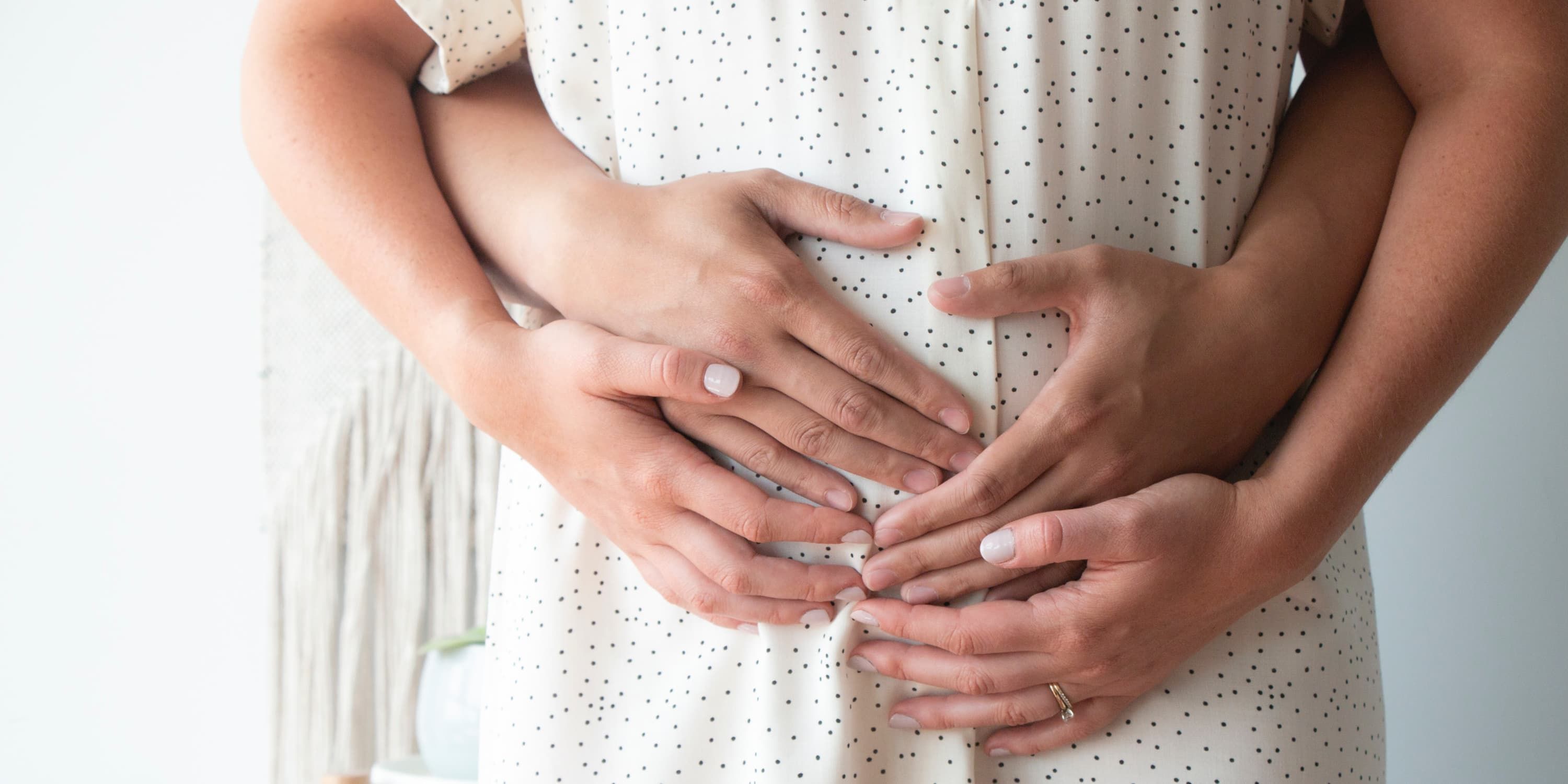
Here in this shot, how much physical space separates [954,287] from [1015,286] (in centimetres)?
3

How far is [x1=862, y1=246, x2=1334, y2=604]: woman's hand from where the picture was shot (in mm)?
442

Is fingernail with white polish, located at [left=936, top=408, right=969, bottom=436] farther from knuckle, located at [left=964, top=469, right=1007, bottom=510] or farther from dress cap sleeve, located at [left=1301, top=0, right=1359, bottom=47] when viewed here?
dress cap sleeve, located at [left=1301, top=0, right=1359, bottom=47]

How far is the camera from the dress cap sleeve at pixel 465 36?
0.56m

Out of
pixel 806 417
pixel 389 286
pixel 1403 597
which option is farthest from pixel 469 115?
pixel 1403 597

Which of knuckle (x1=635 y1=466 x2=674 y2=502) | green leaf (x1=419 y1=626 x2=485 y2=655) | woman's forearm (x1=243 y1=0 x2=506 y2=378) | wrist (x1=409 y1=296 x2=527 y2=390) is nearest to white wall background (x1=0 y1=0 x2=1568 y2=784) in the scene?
green leaf (x1=419 y1=626 x2=485 y2=655)

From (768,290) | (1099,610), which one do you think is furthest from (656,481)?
(1099,610)

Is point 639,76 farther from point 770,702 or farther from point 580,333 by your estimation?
point 770,702

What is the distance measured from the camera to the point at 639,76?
52cm

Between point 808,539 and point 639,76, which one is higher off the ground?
point 639,76

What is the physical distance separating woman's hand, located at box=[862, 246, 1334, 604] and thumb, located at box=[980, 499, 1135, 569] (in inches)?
0.6

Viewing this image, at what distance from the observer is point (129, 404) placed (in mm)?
1362

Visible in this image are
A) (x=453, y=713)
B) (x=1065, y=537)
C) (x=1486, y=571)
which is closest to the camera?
(x=1065, y=537)

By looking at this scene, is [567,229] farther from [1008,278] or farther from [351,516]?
[351,516]

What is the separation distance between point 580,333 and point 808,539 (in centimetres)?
14
